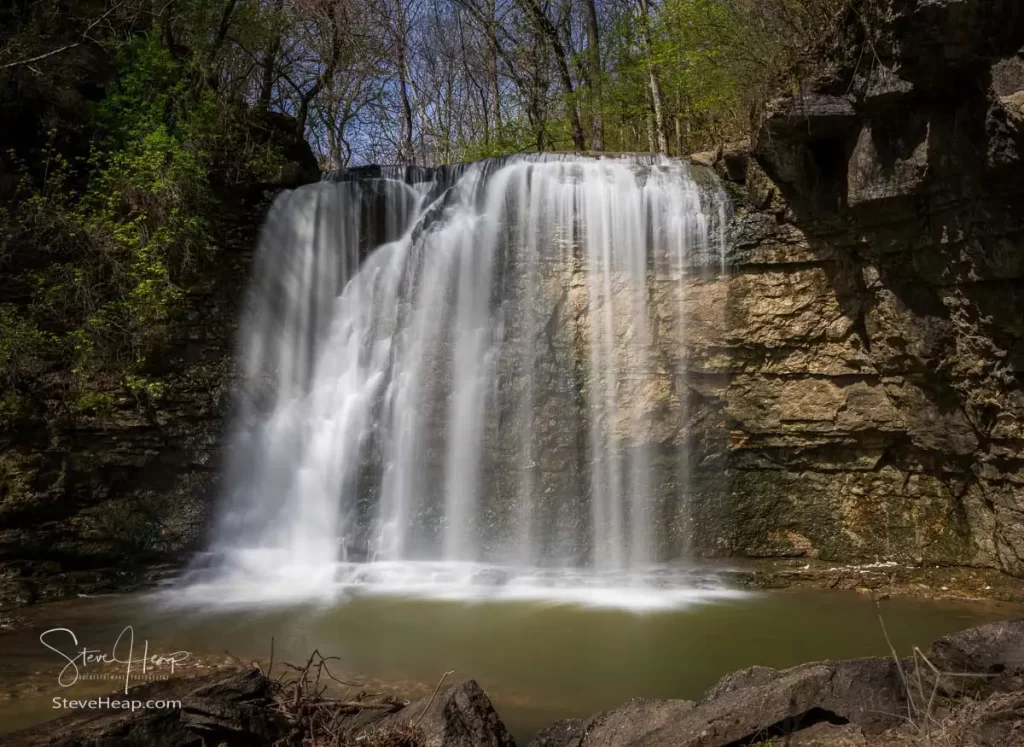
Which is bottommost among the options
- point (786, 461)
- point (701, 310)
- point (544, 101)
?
point (786, 461)

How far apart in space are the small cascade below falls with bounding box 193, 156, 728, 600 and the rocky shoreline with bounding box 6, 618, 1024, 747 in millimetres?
4690

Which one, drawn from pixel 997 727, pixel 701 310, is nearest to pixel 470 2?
pixel 701 310

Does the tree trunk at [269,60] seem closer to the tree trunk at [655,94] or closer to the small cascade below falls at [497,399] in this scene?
the small cascade below falls at [497,399]

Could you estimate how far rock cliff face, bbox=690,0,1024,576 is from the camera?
702 centimetres

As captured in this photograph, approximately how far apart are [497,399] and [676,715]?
19.2ft

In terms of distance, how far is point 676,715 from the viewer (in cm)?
403

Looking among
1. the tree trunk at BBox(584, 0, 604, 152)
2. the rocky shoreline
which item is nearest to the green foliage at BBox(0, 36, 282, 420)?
the rocky shoreline

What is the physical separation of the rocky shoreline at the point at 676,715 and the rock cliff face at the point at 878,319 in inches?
168

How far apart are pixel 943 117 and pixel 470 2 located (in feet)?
52.2

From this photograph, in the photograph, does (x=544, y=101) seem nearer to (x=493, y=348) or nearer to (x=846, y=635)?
(x=493, y=348)

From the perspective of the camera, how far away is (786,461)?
9203mm
